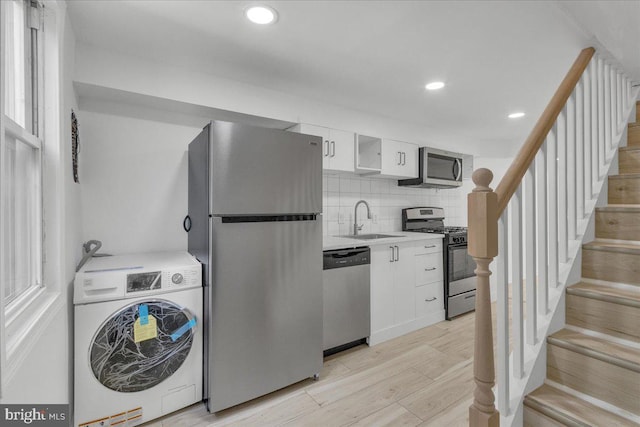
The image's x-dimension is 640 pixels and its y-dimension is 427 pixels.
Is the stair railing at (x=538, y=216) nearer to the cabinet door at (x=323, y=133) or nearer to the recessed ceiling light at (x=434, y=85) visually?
the recessed ceiling light at (x=434, y=85)

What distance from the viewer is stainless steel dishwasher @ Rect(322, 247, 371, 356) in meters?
2.44

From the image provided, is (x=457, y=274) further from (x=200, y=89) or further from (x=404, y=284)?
(x=200, y=89)

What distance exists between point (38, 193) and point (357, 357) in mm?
2353

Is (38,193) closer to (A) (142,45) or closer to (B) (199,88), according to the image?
(A) (142,45)

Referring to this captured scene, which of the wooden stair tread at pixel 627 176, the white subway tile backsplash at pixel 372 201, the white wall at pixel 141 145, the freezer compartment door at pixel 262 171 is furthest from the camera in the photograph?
the white subway tile backsplash at pixel 372 201

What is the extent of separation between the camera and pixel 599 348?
1.23 meters

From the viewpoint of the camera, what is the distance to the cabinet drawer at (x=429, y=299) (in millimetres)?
3100

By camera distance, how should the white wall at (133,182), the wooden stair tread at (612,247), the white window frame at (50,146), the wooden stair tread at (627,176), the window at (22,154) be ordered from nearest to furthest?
the window at (22,154)
the white window frame at (50,146)
the wooden stair tread at (612,247)
the wooden stair tread at (627,176)
the white wall at (133,182)

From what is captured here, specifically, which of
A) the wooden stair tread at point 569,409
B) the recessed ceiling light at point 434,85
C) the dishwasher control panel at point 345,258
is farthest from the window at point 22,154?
the recessed ceiling light at point 434,85

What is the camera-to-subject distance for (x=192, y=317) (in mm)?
1799

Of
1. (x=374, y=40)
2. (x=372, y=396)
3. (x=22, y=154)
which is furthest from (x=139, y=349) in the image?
(x=374, y=40)

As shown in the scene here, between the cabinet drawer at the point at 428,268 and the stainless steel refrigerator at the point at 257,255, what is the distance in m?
1.42

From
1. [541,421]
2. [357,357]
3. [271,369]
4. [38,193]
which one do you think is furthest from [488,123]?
[38,193]

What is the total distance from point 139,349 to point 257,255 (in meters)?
0.82
